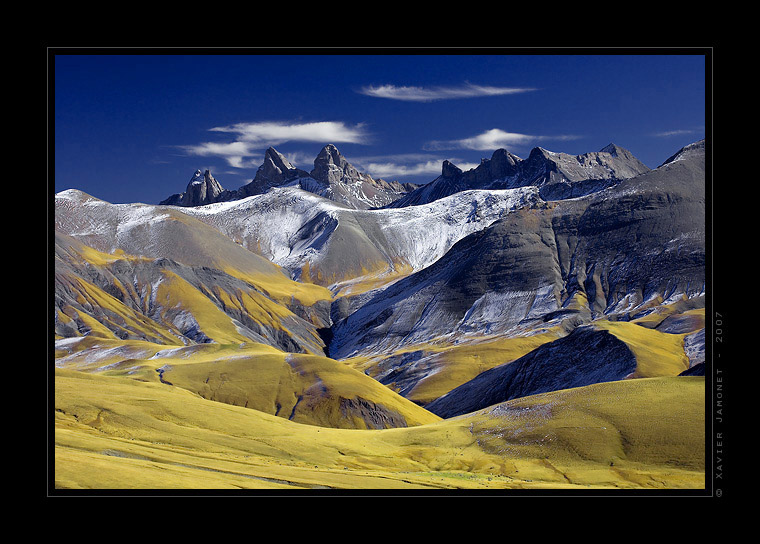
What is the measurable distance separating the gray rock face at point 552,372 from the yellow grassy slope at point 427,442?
41612mm

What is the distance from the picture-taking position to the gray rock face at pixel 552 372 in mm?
104875

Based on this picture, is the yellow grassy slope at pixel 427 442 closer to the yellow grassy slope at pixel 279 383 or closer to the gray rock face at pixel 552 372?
the yellow grassy slope at pixel 279 383

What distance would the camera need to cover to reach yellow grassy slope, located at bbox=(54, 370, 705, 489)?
40.6 meters

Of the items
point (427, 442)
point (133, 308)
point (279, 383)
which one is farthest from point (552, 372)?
point (133, 308)

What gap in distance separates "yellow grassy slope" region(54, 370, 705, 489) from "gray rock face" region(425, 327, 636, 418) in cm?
4161

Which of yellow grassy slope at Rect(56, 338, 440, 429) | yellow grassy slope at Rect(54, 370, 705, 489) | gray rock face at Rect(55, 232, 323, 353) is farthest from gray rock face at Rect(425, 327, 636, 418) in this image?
gray rock face at Rect(55, 232, 323, 353)

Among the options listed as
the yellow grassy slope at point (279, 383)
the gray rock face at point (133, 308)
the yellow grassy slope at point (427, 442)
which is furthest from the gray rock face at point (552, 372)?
the gray rock face at point (133, 308)

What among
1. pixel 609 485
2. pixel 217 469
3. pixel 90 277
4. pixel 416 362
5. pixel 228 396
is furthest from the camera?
pixel 90 277

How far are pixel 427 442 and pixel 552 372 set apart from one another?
5518 cm

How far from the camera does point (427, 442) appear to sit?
191ft
